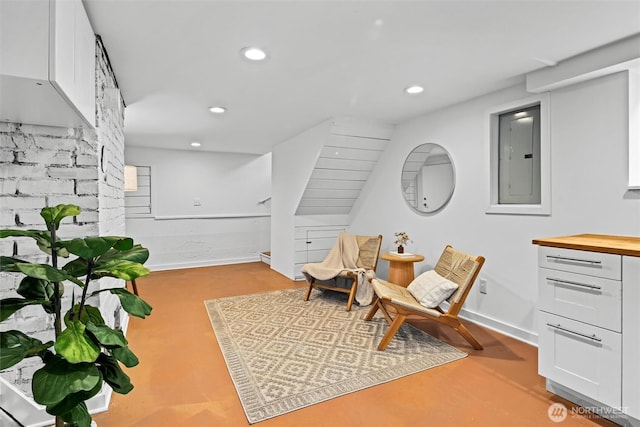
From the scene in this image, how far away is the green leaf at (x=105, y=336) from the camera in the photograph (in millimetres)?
971

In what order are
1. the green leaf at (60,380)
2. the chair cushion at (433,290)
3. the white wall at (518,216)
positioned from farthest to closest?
the chair cushion at (433,290) → the white wall at (518,216) → the green leaf at (60,380)

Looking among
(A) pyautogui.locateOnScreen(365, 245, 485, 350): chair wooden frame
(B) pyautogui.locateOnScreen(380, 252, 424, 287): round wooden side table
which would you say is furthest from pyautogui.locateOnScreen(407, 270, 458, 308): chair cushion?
(B) pyautogui.locateOnScreen(380, 252, 424, 287): round wooden side table

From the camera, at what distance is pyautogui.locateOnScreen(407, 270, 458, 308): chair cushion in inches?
103

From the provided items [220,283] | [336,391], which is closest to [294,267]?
[220,283]

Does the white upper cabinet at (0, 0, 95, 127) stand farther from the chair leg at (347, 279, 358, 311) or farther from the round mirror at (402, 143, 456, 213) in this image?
the round mirror at (402, 143, 456, 213)

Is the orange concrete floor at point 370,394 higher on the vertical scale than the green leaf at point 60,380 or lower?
lower

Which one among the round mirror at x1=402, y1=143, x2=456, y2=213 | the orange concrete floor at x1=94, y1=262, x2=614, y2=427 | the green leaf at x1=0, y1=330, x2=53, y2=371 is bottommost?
the orange concrete floor at x1=94, y1=262, x2=614, y2=427

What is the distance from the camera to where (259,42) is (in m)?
2.02

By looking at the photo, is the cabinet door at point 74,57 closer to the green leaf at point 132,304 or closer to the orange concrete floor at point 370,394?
the green leaf at point 132,304

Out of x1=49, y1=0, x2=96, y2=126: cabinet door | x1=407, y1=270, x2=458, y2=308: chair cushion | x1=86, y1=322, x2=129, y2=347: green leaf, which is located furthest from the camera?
x1=407, y1=270, x2=458, y2=308: chair cushion

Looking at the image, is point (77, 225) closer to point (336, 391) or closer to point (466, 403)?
point (336, 391)

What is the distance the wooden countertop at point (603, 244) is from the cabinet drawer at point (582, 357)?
42 centimetres

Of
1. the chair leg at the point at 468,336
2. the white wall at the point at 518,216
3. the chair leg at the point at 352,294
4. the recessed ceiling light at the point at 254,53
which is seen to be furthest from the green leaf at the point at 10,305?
the white wall at the point at 518,216

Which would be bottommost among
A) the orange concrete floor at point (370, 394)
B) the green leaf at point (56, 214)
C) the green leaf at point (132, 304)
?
the orange concrete floor at point (370, 394)
